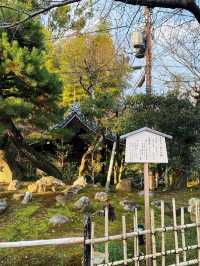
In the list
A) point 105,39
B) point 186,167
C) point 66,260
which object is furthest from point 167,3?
point 105,39

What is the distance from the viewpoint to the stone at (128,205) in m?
8.14

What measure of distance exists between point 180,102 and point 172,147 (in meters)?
1.24

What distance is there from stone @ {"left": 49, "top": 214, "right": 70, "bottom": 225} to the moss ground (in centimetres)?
9

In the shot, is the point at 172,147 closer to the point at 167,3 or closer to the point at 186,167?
the point at 186,167

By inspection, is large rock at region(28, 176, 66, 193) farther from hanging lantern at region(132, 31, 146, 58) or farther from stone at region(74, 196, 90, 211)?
hanging lantern at region(132, 31, 146, 58)

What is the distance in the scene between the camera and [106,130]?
12586mm

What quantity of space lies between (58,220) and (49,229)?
29 centimetres

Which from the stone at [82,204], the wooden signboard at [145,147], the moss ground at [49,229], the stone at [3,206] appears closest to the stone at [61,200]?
the moss ground at [49,229]

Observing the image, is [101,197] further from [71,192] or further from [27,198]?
[27,198]

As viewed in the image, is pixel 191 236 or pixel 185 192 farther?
pixel 185 192

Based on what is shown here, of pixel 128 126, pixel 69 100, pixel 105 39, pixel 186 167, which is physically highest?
pixel 105 39

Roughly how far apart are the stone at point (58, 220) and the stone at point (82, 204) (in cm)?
63

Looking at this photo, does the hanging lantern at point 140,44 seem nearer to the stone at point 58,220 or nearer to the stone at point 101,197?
the stone at point 101,197

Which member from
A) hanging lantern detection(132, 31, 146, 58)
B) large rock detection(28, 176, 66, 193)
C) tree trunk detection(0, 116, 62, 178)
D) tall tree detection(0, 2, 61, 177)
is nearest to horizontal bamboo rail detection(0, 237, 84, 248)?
large rock detection(28, 176, 66, 193)
